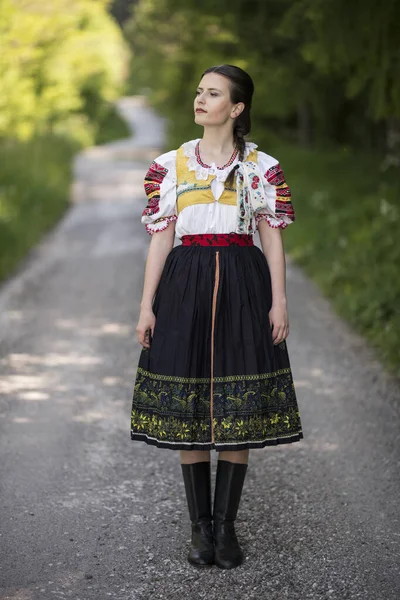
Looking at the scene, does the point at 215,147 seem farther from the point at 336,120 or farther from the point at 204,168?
the point at 336,120

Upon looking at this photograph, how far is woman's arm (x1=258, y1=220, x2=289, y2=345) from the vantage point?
11.4 feet

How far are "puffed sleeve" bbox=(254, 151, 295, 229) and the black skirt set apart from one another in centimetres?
16

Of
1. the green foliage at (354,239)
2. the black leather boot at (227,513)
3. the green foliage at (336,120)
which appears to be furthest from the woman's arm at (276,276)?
the green foliage at (336,120)

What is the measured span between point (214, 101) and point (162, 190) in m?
0.38

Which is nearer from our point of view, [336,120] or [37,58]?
[37,58]

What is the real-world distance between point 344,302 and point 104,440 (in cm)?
373

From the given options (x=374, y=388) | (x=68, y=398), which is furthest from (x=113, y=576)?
(x=374, y=388)

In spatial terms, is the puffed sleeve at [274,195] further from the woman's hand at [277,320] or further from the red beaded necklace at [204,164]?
the woman's hand at [277,320]

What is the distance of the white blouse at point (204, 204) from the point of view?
3.42 meters

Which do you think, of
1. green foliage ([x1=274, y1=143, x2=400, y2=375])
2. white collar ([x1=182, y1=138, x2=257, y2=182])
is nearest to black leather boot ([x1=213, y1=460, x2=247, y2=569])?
white collar ([x1=182, y1=138, x2=257, y2=182])

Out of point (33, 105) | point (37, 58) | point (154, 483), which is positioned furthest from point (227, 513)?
point (37, 58)

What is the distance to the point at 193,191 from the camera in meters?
3.42

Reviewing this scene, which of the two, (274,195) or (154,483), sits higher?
(274,195)

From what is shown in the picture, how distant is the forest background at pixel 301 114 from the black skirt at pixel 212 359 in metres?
0.93
